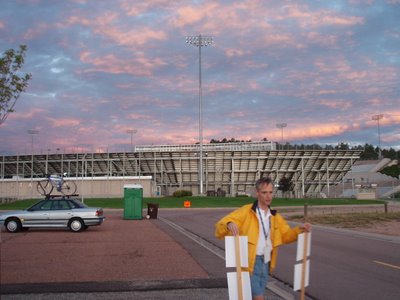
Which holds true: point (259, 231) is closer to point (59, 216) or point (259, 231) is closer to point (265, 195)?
point (265, 195)

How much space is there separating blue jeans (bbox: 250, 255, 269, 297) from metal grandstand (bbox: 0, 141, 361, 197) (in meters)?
84.0

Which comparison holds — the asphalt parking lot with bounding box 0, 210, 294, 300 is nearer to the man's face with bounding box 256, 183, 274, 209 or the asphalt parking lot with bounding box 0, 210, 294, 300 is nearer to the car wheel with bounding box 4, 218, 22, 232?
the man's face with bounding box 256, 183, 274, 209

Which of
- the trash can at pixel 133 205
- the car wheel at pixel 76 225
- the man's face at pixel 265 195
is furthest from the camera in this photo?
the trash can at pixel 133 205

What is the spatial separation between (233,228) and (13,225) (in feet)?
60.7

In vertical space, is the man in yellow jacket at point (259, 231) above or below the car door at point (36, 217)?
above

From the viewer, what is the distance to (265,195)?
565 cm

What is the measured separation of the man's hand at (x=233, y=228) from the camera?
519 cm

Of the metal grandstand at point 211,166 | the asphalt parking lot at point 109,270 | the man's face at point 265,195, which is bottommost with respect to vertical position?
the asphalt parking lot at point 109,270

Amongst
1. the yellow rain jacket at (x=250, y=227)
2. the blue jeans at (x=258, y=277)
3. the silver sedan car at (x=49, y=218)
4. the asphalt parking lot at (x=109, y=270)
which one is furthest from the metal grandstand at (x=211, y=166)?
the blue jeans at (x=258, y=277)

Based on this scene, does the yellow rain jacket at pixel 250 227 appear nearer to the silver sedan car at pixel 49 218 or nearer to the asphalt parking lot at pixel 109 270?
the asphalt parking lot at pixel 109 270

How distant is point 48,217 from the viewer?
21.7 m

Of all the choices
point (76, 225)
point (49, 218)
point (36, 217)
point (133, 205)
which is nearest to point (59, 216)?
point (49, 218)

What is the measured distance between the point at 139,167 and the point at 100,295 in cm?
8269

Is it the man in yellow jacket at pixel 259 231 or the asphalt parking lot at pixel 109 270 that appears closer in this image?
the man in yellow jacket at pixel 259 231
